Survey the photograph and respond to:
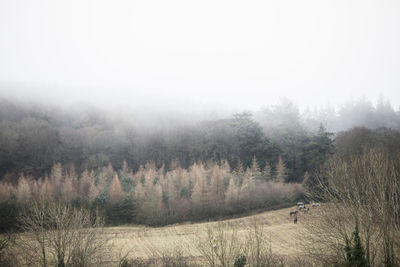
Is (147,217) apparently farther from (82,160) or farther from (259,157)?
(82,160)

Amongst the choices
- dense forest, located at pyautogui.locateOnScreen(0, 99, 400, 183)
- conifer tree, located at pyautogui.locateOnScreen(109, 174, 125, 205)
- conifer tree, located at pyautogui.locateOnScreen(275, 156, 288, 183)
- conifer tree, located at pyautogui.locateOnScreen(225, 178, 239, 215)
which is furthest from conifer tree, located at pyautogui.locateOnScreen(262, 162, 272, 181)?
conifer tree, located at pyautogui.locateOnScreen(109, 174, 125, 205)

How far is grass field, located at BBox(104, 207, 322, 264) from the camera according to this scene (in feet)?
70.8

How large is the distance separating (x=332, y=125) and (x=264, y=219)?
6864 cm

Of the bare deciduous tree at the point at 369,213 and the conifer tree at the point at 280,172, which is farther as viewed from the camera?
the conifer tree at the point at 280,172

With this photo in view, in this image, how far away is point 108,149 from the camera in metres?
80.8

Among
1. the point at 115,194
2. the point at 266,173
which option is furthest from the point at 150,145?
the point at 266,173

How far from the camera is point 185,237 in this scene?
26344mm

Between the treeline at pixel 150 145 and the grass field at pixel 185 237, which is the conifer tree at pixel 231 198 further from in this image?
the treeline at pixel 150 145

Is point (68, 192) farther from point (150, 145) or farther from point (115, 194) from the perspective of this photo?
point (150, 145)

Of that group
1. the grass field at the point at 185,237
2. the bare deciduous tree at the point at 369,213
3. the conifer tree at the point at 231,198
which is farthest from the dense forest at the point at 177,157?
the bare deciduous tree at the point at 369,213

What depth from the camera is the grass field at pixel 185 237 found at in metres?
21.6

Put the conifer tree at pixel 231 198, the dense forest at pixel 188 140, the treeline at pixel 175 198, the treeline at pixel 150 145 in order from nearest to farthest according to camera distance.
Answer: the treeline at pixel 175 198, the conifer tree at pixel 231 198, the treeline at pixel 150 145, the dense forest at pixel 188 140

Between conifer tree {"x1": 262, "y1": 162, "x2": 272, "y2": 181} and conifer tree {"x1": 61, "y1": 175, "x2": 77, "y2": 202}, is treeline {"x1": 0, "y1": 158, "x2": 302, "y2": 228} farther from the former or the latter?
conifer tree {"x1": 262, "y1": 162, "x2": 272, "y2": 181}

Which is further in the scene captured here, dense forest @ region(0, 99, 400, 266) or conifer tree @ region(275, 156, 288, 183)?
conifer tree @ region(275, 156, 288, 183)
